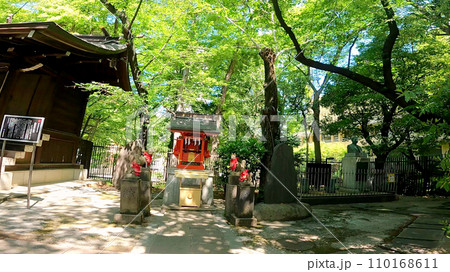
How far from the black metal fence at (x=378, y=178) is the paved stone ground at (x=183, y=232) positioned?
3.90 metres

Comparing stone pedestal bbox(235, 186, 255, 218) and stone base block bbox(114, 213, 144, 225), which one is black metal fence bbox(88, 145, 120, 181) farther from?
stone pedestal bbox(235, 186, 255, 218)

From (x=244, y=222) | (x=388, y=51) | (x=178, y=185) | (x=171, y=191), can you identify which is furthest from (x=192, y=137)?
(x=388, y=51)

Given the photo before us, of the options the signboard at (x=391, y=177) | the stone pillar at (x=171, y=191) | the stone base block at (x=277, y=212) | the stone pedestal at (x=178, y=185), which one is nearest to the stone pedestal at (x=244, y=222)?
the stone base block at (x=277, y=212)

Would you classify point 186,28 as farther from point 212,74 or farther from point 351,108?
point 351,108

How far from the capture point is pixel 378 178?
45.2 ft

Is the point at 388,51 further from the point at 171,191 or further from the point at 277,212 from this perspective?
the point at 171,191

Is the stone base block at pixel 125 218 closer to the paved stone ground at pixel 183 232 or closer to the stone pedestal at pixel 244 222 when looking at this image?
the paved stone ground at pixel 183 232

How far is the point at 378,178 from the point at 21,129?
49.8ft

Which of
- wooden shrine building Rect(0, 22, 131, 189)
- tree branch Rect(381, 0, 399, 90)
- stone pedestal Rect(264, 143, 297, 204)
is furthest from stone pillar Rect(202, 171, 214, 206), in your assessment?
tree branch Rect(381, 0, 399, 90)

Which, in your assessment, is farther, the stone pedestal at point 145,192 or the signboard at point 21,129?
the stone pedestal at point 145,192

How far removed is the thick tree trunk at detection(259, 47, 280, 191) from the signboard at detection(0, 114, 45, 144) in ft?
22.1

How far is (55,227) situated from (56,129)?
22.9 ft

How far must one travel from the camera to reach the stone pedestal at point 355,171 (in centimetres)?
1348

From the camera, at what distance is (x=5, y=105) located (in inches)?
355
